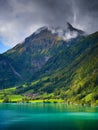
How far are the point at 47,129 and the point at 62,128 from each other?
6.25 m

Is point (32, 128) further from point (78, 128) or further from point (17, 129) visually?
point (78, 128)

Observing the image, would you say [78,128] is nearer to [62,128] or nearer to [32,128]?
[62,128]

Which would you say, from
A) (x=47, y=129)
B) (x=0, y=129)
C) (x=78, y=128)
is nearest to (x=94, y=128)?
(x=78, y=128)

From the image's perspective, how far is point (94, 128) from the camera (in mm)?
106625

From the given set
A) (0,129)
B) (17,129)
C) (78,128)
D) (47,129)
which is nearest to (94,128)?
(78,128)

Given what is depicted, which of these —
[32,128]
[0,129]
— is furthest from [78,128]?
[0,129]

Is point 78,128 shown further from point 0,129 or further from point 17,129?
point 0,129

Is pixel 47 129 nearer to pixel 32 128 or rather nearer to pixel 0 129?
pixel 32 128

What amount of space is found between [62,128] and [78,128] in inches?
242

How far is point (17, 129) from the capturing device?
351ft

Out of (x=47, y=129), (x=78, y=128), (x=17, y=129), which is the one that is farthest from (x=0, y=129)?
(x=78, y=128)

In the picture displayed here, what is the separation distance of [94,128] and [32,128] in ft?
78.8

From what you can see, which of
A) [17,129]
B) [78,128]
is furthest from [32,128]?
[78,128]

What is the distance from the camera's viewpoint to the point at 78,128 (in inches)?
4296
